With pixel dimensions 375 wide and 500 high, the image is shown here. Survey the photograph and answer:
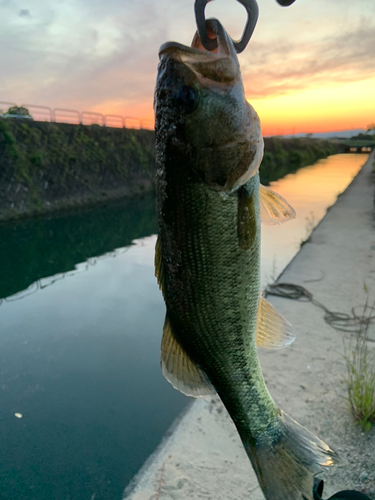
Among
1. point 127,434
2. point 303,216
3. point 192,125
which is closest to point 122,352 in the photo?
point 127,434

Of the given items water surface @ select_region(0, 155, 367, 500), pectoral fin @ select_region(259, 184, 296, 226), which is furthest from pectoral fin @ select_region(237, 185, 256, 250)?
water surface @ select_region(0, 155, 367, 500)

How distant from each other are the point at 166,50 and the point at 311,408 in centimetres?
372

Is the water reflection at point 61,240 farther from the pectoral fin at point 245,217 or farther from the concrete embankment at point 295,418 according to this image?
the pectoral fin at point 245,217

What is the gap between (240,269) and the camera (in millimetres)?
1392

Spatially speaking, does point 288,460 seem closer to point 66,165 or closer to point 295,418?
point 295,418

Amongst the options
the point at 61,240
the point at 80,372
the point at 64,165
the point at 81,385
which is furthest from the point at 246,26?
the point at 64,165

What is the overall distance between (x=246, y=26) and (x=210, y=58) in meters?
0.14

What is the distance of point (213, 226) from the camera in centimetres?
133

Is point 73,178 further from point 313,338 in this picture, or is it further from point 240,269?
point 240,269

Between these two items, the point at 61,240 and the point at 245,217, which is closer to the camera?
the point at 245,217

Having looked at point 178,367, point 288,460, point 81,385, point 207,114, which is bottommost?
point 81,385

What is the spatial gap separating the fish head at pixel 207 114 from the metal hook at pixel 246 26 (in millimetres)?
27

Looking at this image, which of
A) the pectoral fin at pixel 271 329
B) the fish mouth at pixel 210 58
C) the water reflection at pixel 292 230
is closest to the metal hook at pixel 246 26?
the fish mouth at pixel 210 58

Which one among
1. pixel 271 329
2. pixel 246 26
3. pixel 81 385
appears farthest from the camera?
pixel 81 385
